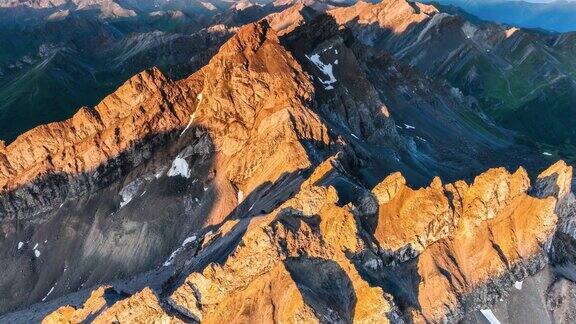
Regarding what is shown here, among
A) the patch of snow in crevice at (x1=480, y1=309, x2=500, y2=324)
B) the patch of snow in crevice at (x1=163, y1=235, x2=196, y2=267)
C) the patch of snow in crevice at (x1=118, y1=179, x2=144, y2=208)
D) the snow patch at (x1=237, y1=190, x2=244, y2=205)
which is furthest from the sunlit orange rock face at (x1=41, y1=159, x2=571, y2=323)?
the patch of snow in crevice at (x1=118, y1=179, x2=144, y2=208)

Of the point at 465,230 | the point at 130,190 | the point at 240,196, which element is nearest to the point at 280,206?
the point at 465,230

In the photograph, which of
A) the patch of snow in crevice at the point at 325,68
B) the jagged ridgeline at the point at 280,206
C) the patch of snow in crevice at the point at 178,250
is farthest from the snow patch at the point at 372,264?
the patch of snow in crevice at the point at 325,68

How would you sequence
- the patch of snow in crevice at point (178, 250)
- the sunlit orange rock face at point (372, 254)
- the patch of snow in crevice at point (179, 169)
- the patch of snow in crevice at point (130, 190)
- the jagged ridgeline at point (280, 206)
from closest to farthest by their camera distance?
the sunlit orange rock face at point (372, 254) < the jagged ridgeline at point (280, 206) < the patch of snow in crevice at point (178, 250) < the patch of snow in crevice at point (130, 190) < the patch of snow in crevice at point (179, 169)

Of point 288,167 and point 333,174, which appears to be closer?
point 333,174

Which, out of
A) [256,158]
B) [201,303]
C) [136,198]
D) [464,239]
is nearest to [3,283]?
[136,198]

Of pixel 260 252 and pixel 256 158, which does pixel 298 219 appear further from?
pixel 256 158

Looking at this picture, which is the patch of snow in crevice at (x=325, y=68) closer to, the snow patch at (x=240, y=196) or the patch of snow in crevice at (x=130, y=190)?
the snow patch at (x=240, y=196)
